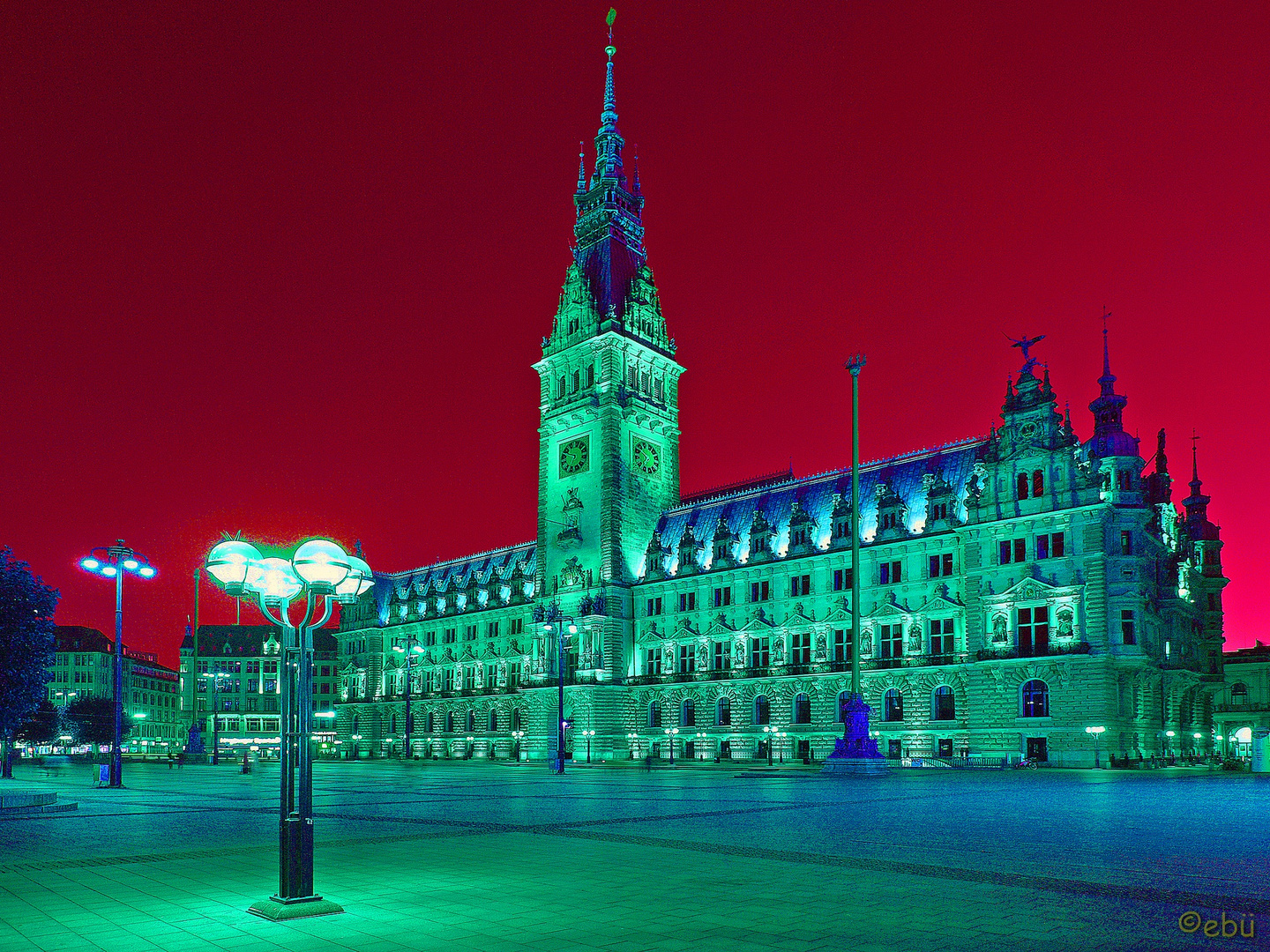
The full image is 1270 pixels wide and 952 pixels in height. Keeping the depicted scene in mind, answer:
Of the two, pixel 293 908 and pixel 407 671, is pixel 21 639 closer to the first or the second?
pixel 293 908

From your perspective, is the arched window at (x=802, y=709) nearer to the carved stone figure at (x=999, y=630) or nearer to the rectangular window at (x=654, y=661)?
the rectangular window at (x=654, y=661)

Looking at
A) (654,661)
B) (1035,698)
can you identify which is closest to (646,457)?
(654,661)

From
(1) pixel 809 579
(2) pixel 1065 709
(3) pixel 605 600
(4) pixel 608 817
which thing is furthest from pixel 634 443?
(4) pixel 608 817

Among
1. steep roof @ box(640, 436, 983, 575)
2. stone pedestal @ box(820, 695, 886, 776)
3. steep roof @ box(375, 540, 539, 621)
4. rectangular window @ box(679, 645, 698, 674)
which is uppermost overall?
steep roof @ box(640, 436, 983, 575)

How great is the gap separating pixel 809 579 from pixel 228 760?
5211cm

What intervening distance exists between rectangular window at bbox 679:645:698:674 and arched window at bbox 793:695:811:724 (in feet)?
39.0

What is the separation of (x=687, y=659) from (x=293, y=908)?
8477 centimetres

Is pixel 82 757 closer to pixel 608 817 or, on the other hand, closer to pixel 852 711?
pixel 852 711

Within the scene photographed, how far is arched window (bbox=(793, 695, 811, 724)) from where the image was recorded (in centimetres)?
8394

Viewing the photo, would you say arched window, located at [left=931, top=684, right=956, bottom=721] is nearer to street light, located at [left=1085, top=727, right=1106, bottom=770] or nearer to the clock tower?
street light, located at [left=1085, top=727, right=1106, bottom=770]

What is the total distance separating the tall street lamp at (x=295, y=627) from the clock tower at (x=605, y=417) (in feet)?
278

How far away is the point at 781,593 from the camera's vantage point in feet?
292

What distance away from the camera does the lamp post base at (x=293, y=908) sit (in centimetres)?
1166

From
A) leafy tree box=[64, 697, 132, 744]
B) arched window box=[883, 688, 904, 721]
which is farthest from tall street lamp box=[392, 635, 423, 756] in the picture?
leafy tree box=[64, 697, 132, 744]
